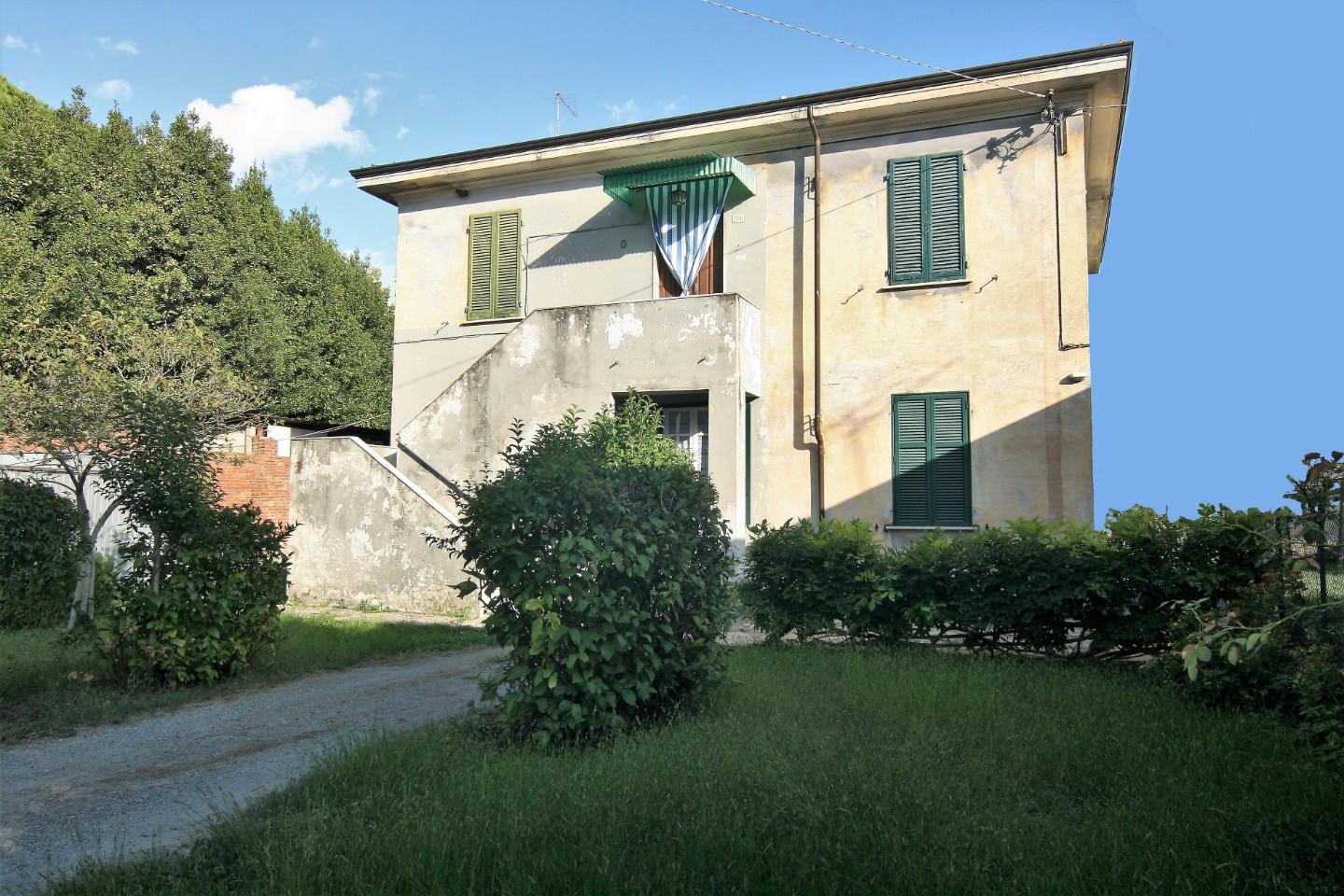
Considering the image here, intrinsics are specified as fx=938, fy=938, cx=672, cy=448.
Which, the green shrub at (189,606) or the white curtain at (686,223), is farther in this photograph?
the white curtain at (686,223)

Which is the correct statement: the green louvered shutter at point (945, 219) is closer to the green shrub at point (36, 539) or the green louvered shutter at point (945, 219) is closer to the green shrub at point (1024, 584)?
the green shrub at point (1024, 584)

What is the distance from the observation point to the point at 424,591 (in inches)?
499

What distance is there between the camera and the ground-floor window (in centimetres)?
1444

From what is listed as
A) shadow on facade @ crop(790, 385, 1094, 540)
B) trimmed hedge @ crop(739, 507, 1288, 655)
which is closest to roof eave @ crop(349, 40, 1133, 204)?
shadow on facade @ crop(790, 385, 1094, 540)

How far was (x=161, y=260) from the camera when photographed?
2189cm

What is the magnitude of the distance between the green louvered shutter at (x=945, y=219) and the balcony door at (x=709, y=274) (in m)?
3.22

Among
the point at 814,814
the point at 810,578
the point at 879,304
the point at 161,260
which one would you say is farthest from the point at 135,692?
the point at 161,260

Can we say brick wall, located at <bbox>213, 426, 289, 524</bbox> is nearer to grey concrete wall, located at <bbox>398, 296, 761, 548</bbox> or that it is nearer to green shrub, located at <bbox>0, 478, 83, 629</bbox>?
grey concrete wall, located at <bbox>398, 296, 761, 548</bbox>

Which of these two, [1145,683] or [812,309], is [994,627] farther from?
[812,309]

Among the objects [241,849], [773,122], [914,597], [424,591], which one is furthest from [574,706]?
[773,122]

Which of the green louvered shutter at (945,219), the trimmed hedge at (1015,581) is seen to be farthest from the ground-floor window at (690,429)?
the trimmed hedge at (1015,581)

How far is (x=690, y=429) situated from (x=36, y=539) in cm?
874

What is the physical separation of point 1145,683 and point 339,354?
23962 mm

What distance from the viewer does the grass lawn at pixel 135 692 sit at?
23.2ft
